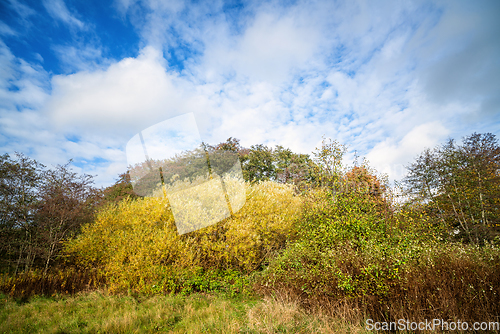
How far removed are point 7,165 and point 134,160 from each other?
10188 mm

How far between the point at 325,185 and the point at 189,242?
17.9 feet

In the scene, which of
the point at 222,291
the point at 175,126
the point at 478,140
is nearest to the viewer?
the point at 175,126

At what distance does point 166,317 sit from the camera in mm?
4801

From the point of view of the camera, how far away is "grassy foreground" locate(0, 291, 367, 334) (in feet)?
12.9

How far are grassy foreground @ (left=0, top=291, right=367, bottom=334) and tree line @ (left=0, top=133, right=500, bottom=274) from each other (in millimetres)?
4349

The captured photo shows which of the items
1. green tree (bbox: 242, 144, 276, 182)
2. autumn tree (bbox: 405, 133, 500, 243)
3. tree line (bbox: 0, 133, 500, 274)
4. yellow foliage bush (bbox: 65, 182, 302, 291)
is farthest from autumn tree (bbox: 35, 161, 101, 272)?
autumn tree (bbox: 405, 133, 500, 243)

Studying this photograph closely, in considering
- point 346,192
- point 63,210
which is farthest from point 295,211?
point 63,210

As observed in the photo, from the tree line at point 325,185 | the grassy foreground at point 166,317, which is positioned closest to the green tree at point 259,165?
the tree line at point 325,185

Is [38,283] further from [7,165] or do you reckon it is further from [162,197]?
[7,165]

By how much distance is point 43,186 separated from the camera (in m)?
10.7

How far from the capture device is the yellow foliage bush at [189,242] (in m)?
6.82

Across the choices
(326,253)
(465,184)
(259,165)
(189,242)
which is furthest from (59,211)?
(465,184)

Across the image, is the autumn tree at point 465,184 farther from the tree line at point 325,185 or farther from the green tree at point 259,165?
the green tree at point 259,165

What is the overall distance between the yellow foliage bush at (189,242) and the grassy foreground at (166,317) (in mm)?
884
